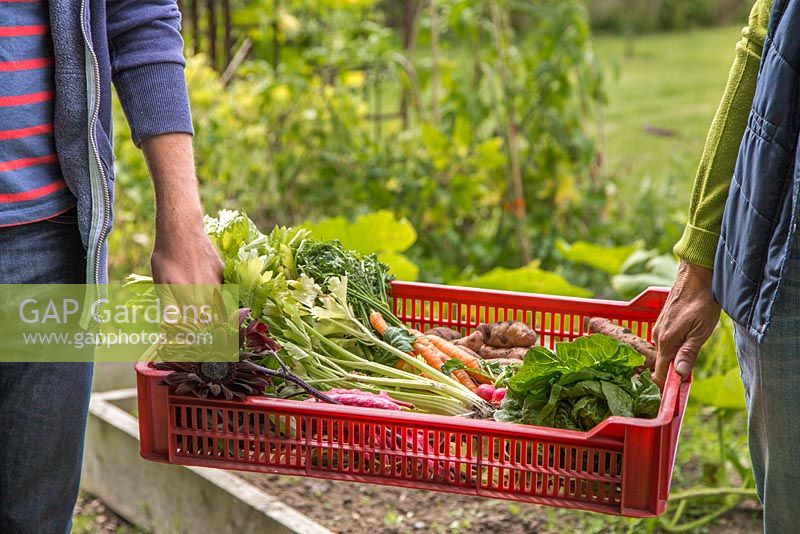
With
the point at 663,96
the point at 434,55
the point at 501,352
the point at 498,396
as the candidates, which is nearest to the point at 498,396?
the point at 498,396

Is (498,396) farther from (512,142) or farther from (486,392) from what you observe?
(512,142)

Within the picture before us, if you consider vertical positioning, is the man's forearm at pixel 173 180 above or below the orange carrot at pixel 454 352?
above

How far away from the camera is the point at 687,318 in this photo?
163 centimetres

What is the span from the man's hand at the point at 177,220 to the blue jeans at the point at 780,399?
35.1 inches

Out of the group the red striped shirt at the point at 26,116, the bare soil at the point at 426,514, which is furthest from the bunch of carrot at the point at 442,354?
the bare soil at the point at 426,514

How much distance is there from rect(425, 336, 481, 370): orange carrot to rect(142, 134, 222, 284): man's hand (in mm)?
499

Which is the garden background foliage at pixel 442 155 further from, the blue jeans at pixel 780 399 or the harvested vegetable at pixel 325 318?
the blue jeans at pixel 780 399

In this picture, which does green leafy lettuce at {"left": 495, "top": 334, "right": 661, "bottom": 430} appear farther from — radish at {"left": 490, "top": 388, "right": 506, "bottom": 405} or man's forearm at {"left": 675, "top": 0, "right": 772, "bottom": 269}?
man's forearm at {"left": 675, "top": 0, "right": 772, "bottom": 269}

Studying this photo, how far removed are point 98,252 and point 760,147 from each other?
3.45 feet

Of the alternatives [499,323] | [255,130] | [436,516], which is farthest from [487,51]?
[499,323]

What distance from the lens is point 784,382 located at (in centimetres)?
142

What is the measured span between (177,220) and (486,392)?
650 millimetres

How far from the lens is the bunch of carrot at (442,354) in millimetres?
1949

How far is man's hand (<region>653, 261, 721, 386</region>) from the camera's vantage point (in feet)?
5.27
